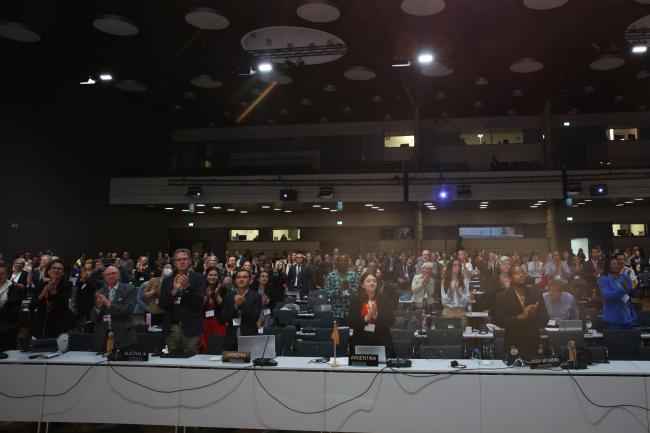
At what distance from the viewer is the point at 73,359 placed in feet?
14.3

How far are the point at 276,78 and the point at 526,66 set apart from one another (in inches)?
305

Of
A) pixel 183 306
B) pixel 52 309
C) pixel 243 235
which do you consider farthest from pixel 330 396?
pixel 243 235

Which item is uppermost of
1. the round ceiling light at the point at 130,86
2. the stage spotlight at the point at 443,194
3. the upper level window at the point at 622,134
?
the round ceiling light at the point at 130,86

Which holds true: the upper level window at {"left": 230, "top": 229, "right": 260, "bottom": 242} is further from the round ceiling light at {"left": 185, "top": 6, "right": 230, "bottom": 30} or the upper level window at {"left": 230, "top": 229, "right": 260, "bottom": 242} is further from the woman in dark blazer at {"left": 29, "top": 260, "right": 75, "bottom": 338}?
the woman in dark blazer at {"left": 29, "top": 260, "right": 75, "bottom": 338}

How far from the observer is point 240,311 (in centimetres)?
541

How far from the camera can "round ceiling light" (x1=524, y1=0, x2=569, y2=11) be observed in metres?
9.83

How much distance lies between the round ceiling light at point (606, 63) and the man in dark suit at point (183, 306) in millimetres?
13296

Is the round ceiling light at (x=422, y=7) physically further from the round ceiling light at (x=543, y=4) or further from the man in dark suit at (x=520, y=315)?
the man in dark suit at (x=520, y=315)

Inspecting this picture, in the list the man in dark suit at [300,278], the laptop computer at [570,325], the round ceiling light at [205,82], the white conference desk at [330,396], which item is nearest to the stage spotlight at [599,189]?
the man in dark suit at [300,278]

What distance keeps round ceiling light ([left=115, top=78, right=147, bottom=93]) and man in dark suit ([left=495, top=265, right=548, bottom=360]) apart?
1457cm

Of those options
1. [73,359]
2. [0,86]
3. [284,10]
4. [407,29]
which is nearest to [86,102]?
[0,86]

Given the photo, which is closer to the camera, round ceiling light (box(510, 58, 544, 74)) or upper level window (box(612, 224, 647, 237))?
round ceiling light (box(510, 58, 544, 74))


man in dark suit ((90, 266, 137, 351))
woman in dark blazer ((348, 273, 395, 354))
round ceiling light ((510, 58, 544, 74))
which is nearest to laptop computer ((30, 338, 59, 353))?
man in dark suit ((90, 266, 137, 351))

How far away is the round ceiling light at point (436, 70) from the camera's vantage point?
1381 cm
